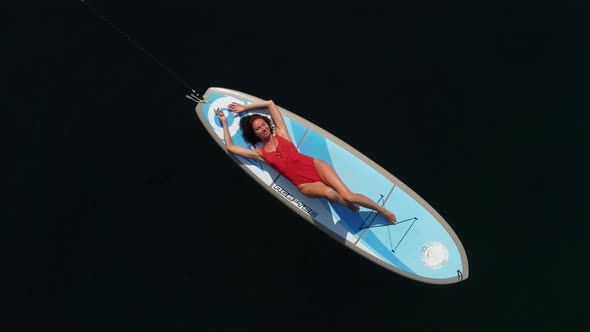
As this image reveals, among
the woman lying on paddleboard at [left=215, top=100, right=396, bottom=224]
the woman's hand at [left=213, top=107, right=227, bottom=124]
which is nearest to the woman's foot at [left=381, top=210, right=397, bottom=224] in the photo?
the woman lying on paddleboard at [left=215, top=100, right=396, bottom=224]

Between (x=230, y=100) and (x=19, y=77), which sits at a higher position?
(x=230, y=100)

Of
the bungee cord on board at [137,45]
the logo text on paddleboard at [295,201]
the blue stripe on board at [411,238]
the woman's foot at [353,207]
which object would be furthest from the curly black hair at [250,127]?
the blue stripe on board at [411,238]

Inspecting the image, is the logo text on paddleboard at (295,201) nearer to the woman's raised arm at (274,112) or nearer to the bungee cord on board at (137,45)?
the woman's raised arm at (274,112)

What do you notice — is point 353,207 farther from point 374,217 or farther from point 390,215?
point 390,215

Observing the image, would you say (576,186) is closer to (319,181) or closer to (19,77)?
(319,181)

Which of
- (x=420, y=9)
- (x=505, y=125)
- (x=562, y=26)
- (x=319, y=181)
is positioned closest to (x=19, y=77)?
(x=319, y=181)

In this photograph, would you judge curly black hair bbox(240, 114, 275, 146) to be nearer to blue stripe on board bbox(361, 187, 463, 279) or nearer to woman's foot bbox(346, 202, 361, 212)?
woman's foot bbox(346, 202, 361, 212)

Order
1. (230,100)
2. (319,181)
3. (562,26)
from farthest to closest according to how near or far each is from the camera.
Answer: (562,26) < (230,100) < (319,181)

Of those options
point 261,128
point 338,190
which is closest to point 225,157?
point 261,128
